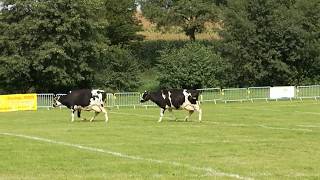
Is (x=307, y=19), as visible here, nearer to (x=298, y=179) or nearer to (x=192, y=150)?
(x=192, y=150)

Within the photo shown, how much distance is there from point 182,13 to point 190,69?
16.6 metres

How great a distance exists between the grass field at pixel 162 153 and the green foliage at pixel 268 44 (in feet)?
134

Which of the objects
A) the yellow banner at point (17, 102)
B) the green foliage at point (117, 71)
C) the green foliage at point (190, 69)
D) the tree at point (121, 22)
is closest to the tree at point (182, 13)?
the tree at point (121, 22)

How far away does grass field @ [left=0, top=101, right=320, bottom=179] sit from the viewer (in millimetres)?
13055

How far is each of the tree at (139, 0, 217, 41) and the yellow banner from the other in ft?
117

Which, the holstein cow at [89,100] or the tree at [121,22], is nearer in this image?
the holstein cow at [89,100]

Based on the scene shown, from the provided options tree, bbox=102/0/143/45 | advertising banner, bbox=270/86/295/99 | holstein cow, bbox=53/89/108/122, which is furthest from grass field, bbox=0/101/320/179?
tree, bbox=102/0/143/45

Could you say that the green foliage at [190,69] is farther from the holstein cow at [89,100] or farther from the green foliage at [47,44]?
the holstein cow at [89,100]

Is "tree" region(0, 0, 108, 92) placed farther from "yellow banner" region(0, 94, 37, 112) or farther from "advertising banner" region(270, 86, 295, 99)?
"advertising banner" region(270, 86, 295, 99)

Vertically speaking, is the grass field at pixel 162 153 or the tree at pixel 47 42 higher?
the tree at pixel 47 42

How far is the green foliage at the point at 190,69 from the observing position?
64.8 meters

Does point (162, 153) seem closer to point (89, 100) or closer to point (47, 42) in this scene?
point (89, 100)

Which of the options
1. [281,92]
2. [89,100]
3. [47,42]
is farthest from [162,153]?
[47,42]

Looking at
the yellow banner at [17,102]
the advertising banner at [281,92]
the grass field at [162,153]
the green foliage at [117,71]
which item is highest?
the green foliage at [117,71]
